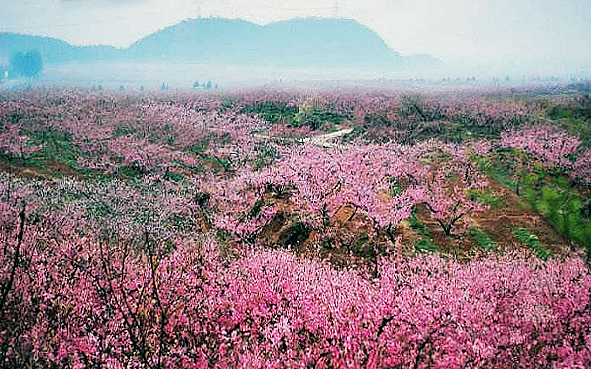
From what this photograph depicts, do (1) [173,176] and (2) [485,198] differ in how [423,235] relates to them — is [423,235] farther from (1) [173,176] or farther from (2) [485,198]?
(1) [173,176]

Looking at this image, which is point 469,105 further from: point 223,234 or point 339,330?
point 339,330

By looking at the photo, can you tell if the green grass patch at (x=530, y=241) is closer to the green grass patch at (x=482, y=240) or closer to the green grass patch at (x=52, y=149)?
the green grass patch at (x=482, y=240)

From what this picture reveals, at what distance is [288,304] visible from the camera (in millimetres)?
17234

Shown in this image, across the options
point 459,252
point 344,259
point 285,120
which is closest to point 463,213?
point 459,252

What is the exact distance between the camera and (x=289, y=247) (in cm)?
2509

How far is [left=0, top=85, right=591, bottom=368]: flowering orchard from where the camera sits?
564 inches

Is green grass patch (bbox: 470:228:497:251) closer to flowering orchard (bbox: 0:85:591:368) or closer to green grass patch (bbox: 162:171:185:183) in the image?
flowering orchard (bbox: 0:85:591:368)

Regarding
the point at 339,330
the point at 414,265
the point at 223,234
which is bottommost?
the point at 223,234

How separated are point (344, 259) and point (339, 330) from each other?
1516 centimetres

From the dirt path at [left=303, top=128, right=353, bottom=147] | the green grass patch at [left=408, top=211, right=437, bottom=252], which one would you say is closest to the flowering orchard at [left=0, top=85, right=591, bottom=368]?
the green grass patch at [left=408, top=211, right=437, bottom=252]

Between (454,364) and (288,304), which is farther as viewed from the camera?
(288,304)

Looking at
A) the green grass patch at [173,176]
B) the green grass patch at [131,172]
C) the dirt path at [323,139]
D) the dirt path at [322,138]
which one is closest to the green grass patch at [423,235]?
the green grass patch at [173,176]

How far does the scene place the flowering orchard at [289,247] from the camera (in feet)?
47.0

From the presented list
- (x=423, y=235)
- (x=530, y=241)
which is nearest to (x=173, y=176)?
(x=423, y=235)
